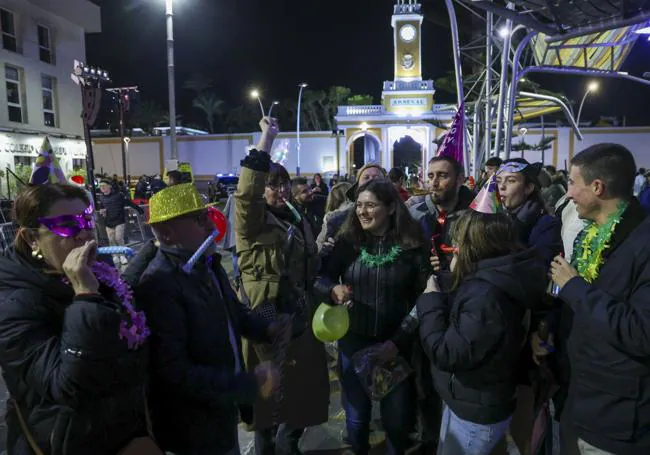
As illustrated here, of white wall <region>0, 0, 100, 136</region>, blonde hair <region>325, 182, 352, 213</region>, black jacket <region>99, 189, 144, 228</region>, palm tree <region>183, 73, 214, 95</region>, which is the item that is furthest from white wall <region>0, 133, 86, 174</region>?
palm tree <region>183, 73, 214, 95</region>

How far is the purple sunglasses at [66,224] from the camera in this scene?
1705mm

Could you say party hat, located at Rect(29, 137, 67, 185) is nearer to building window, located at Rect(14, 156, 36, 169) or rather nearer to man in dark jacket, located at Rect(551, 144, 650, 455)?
man in dark jacket, located at Rect(551, 144, 650, 455)

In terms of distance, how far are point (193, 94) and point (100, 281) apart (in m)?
70.0

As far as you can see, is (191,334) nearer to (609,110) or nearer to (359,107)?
(359,107)

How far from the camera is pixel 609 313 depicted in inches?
71.2

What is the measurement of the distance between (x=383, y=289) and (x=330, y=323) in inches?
19.4

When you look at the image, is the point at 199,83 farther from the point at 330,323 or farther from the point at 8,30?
the point at 330,323

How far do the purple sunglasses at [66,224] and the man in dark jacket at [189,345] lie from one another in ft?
0.99

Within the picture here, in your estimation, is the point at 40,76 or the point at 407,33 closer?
the point at 40,76

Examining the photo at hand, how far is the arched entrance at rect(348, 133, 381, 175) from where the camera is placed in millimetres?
42484

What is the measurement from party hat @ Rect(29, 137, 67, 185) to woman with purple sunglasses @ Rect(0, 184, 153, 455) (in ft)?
3.61

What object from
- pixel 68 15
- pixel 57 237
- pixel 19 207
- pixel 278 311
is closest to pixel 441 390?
pixel 278 311

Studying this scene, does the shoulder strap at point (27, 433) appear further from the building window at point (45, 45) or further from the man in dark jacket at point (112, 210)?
the building window at point (45, 45)

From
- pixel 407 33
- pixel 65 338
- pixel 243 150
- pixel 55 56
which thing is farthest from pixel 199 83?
pixel 65 338
